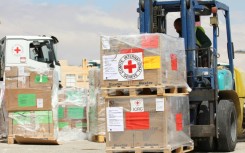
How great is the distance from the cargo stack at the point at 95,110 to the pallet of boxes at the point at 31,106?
107 cm

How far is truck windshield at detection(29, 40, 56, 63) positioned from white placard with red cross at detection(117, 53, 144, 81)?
31.3ft

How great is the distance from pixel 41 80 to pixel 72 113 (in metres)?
1.49

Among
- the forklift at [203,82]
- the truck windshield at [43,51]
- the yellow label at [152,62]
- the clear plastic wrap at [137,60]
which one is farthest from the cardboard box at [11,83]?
the yellow label at [152,62]

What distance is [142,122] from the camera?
7.88 meters

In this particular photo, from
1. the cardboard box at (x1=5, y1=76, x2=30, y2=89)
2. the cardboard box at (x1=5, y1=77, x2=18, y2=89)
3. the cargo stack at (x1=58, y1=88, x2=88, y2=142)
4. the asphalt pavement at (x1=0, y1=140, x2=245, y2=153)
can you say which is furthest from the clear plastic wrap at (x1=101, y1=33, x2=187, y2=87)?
the cargo stack at (x1=58, y1=88, x2=88, y2=142)

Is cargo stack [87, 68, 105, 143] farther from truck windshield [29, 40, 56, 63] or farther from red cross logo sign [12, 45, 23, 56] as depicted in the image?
truck windshield [29, 40, 56, 63]

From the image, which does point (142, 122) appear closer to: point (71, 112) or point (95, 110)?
point (95, 110)

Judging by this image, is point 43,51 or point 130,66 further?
point 43,51

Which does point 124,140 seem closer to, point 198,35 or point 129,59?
point 129,59

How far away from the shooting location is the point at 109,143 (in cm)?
805

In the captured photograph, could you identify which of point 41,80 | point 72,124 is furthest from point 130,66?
point 72,124

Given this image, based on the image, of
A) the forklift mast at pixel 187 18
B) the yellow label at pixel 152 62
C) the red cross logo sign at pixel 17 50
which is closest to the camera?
the yellow label at pixel 152 62

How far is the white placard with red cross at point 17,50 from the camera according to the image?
656 inches

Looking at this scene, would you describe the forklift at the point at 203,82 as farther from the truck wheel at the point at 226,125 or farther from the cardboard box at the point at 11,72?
the cardboard box at the point at 11,72
